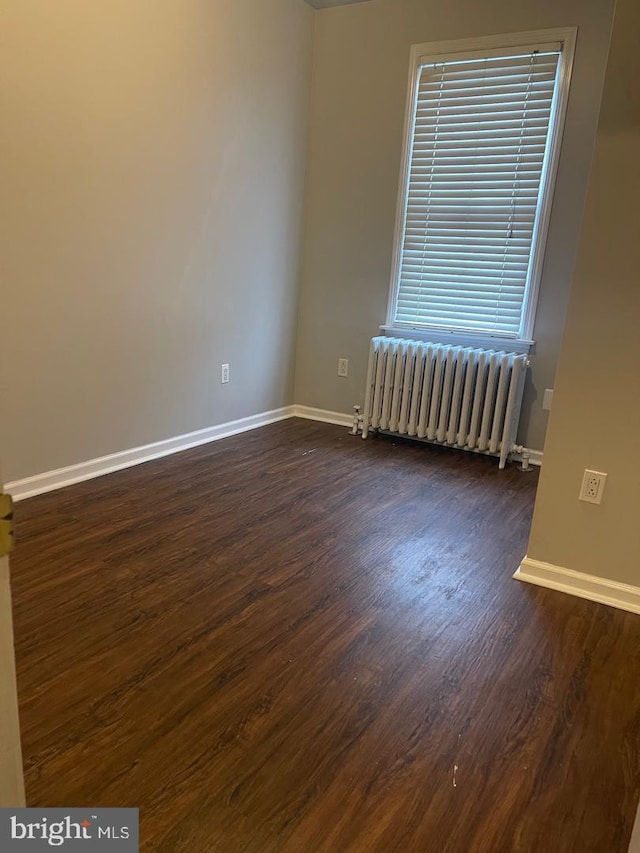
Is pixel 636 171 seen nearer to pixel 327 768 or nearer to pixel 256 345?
pixel 327 768

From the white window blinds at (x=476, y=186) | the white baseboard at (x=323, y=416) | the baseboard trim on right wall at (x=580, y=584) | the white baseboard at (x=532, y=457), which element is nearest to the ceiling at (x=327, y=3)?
the white window blinds at (x=476, y=186)

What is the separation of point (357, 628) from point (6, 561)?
148cm

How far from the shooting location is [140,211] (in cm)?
305

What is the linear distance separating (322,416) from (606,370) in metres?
2.67

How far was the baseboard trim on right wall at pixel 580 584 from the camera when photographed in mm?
2131

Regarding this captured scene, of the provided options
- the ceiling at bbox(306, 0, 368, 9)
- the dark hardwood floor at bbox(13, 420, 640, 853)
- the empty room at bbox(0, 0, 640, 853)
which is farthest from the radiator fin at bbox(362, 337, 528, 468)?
the ceiling at bbox(306, 0, 368, 9)

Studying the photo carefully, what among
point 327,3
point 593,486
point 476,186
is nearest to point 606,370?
point 593,486

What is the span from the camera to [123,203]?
2.95m

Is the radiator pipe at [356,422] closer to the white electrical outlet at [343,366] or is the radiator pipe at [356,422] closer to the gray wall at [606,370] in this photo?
the white electrical outlet at [343,366]

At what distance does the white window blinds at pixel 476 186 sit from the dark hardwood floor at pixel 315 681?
5.42ft

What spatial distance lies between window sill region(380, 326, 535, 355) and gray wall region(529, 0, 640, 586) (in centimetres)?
164

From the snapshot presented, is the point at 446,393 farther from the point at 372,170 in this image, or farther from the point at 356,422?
the point at 372,170

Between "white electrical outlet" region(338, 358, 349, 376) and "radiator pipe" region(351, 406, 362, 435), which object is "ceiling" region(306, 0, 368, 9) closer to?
"white electrical outlet" region(338, 358, 349, 376)

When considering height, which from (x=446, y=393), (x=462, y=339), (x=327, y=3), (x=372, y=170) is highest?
(x=327, y=3)
